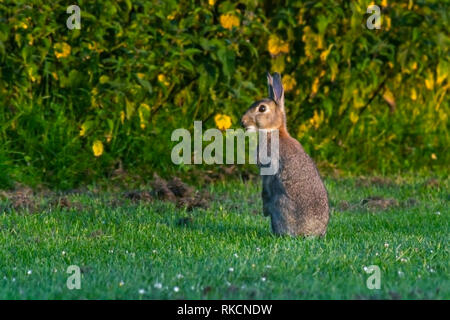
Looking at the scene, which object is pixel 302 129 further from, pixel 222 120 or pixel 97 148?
pixel 97 148

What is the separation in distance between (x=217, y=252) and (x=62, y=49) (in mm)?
3865

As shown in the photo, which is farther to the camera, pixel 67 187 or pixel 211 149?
pixel 211 149

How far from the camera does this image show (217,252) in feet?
20.5

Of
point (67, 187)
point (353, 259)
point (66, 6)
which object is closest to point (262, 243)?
point (353, 259)

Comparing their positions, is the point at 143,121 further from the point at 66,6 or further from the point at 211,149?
the point at 66,6

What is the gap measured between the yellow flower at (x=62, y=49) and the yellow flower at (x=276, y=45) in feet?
7.78

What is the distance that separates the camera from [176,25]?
9422 mm

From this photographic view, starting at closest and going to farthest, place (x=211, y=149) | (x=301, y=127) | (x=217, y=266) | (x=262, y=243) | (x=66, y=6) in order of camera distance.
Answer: (x=217, y=266), (x=262, y=243), (x=66, y=6), (x=211, y=149), (x=301, y=127)

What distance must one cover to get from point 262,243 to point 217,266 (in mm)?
901

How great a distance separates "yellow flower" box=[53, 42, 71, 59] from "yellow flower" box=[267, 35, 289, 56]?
2371 millimetres

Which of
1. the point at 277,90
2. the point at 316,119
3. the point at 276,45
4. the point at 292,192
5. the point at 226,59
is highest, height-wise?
the point at 276,45

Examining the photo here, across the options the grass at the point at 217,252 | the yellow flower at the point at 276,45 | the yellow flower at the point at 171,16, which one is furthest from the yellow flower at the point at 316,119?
the yellow flower at the point at 171,16

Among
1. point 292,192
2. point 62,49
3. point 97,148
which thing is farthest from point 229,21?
point 292,192

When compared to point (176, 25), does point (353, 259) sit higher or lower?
lower
